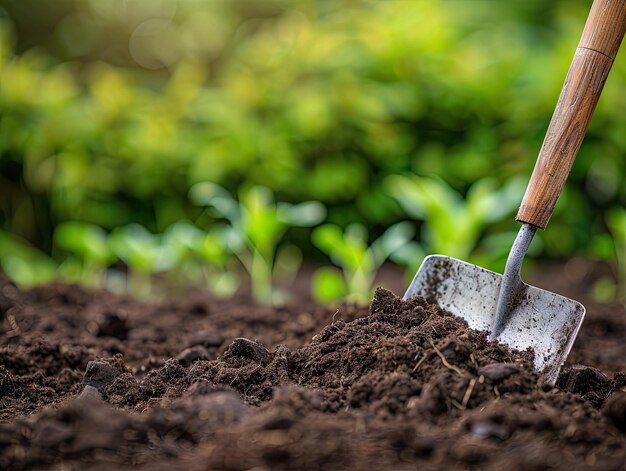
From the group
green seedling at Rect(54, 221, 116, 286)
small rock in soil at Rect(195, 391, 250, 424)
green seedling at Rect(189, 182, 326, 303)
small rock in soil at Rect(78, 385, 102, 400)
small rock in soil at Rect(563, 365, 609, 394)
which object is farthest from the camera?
green seedling at Rect(54, 221, 116, 286)

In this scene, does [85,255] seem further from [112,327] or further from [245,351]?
[245,351]

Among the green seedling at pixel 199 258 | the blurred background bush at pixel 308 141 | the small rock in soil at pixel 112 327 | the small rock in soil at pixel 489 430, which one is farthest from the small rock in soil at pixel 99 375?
the blurred background bush at pixel 308 141

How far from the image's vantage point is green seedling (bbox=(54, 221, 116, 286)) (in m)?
3.33

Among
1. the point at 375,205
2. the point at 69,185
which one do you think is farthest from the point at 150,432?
the point at 69,185

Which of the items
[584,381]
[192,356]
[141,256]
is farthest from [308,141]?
[584,381]

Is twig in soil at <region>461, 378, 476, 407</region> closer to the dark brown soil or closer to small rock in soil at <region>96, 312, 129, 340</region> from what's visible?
the dark brown soil

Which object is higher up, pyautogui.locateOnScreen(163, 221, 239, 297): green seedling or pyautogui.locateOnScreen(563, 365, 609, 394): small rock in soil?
pyautogui.locateOnScreen(563, 365, 609, 394): small rock in soil

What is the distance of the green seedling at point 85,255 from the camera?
3.33 m

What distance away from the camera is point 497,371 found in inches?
54.9

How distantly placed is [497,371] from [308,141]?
2714 millimetres

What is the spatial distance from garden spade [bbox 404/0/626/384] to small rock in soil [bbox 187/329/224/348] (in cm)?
72

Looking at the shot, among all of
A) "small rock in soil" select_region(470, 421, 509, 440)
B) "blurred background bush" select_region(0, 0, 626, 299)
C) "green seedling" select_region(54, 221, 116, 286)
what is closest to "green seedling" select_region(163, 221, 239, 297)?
"blurred background bush" select_region(0, 0, 626, 299)

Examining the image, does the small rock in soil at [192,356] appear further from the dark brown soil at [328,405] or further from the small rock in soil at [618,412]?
the small rock in soil at [618,412]

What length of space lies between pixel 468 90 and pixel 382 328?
8.18ft
